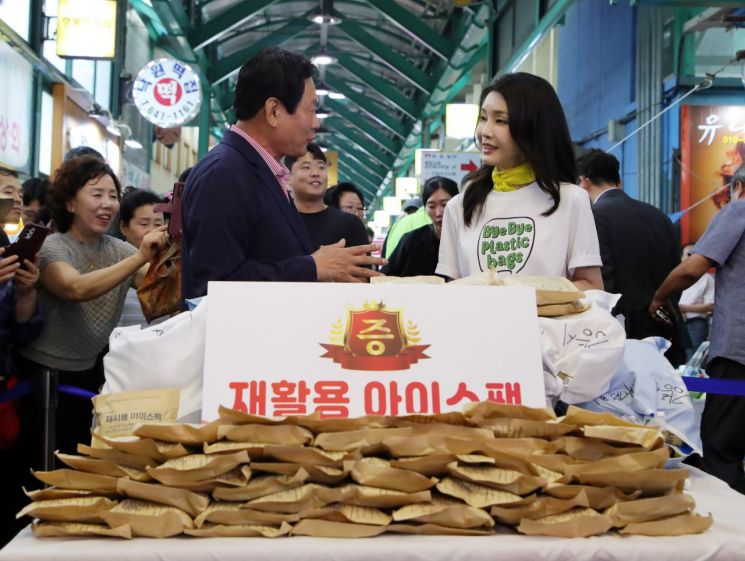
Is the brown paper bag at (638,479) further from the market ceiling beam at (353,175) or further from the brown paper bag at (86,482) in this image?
the market ceiling beam at (353,175)

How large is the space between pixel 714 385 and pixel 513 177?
111 cm

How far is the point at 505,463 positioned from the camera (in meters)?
1.58

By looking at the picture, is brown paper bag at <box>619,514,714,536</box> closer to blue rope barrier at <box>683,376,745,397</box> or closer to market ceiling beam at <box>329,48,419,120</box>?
blue rope barrier at <box>683,376,745,397</box>

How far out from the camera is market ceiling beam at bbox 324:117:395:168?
3575 cm

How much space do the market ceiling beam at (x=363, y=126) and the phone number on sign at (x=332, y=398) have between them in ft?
101

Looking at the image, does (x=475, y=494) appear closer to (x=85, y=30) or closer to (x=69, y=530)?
(x=69, y=530)

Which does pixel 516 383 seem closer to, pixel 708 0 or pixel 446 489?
pixel 446 489

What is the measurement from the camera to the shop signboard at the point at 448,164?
13352mm

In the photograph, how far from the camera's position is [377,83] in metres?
25.8

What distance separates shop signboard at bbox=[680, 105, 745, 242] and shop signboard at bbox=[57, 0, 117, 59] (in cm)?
723

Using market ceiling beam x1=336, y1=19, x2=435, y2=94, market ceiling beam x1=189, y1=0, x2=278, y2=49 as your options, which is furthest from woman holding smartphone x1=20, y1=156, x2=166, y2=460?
market ceiling beam x1=336, y1=19, x2=435, y2=94

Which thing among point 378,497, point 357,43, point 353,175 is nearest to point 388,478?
point 378,497

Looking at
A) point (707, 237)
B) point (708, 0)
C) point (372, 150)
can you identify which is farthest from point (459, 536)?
point (372, 150)

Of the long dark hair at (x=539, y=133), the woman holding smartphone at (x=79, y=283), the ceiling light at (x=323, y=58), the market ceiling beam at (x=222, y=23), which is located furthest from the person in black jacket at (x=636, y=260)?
the ceiling light at (x=323, y=58)
